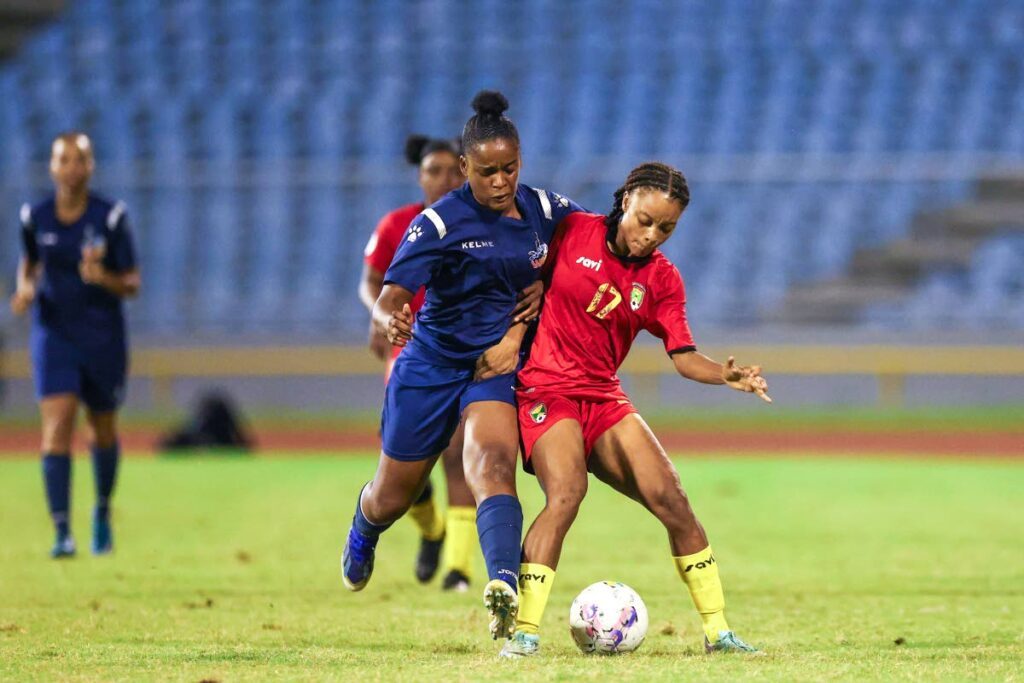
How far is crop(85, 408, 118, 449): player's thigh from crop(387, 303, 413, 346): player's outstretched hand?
16.1ft

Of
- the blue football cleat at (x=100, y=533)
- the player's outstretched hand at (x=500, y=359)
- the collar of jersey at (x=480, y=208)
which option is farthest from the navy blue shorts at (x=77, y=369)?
the collar of jersey at (x=480, y=208)

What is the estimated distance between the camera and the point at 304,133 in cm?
2109

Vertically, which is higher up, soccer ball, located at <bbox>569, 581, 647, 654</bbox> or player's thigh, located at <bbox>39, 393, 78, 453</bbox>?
player's thigh, located at <bbox>39, 393, 78, 453</bbox>

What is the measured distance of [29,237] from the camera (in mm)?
10086

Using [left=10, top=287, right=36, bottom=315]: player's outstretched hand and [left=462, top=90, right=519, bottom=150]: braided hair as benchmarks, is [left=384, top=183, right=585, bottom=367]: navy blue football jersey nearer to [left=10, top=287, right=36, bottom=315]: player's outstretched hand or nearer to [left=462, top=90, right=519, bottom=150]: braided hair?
[left=462, top=90, right=519, bottom=150]: braided hair

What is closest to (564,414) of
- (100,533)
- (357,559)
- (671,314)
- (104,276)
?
(671,314)

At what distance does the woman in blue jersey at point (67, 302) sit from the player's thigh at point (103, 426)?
231 mm

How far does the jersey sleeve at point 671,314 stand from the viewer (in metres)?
6.38

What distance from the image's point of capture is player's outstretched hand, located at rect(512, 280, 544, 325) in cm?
649

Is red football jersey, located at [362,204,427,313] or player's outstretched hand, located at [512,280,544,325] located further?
red football jersey, located at [362,204,427,313]

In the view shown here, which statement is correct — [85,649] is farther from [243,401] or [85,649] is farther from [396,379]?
[243,401]

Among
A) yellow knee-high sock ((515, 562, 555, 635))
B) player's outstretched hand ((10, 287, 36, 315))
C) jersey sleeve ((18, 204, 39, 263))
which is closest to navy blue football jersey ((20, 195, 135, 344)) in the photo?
jersey sleeve ((18, 204, 39, 263))

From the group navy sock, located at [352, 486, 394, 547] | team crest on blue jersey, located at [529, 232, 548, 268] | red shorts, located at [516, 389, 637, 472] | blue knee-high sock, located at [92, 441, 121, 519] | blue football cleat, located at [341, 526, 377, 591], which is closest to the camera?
red shorts, located at [516, 389, 637, 472]

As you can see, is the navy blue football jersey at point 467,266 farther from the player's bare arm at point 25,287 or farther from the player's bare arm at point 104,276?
the player's bare arm at point 25,287
